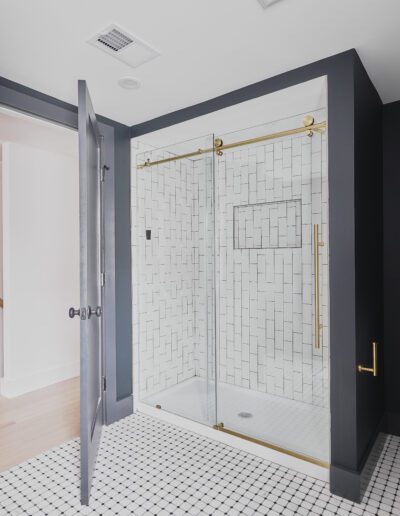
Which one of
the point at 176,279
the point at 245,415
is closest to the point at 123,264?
the point at 176,279

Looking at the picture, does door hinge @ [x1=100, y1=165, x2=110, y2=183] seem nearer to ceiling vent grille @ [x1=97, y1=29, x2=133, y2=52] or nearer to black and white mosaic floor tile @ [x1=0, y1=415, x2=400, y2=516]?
ceiling vent grille @ [x1=97, y1=29, x2=133, y2=52]

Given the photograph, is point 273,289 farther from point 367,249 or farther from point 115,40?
point 115,40

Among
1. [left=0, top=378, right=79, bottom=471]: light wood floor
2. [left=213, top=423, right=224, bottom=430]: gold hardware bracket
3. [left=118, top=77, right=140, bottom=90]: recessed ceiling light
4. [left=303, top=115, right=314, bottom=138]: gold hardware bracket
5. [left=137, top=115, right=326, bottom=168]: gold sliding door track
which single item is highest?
[left=118, top=77, right=140, bottom=90]: recessed ceiling light

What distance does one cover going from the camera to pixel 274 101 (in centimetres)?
221

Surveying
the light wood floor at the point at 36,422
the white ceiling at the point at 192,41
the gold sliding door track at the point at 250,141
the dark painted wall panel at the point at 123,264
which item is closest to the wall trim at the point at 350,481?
the dark painted wall panel at the point at 123,264

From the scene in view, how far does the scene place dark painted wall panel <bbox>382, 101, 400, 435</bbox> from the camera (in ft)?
8.20

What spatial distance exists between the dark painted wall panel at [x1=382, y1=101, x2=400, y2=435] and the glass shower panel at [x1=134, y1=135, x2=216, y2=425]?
1.24 metres

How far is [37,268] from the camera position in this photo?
3480 millimetres

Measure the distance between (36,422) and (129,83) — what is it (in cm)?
251

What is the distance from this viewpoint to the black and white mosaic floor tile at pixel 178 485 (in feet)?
5.72

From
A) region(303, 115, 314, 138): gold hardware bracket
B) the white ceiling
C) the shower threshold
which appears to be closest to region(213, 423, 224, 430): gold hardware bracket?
the shower threshold

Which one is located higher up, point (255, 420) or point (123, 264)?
point (123, 264)

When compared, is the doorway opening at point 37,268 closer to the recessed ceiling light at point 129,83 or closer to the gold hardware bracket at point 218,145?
the recessed ceiling light at point 129,83

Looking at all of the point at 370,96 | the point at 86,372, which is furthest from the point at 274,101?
the point at 86,372
